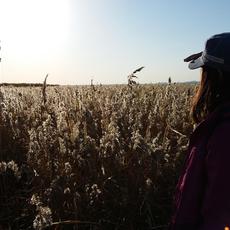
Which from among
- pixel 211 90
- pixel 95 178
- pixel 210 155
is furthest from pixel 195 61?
pixel 95 178

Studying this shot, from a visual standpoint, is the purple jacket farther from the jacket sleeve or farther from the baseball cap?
the baseball cap

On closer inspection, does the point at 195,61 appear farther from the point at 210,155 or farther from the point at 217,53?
the point at 210,155

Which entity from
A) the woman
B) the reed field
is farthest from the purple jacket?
the reed field

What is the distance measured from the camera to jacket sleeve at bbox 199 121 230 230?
1563mm

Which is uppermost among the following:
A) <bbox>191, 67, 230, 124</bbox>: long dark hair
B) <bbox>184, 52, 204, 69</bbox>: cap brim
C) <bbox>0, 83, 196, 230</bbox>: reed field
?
<bbox>184, 52, 204, 69</bbox>: cap brim

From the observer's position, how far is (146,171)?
3.52 m

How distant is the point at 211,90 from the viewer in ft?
5.84

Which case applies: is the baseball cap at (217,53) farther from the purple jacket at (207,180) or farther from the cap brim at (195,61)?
the purple jacket at (207,180)

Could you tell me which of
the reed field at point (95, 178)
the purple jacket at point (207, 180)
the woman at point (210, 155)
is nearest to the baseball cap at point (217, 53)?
the woman at point (210, 155)

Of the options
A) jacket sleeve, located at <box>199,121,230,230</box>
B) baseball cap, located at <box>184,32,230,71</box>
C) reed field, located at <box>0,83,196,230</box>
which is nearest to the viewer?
jacket sleeve, located at <box>199,121,230,230</box>

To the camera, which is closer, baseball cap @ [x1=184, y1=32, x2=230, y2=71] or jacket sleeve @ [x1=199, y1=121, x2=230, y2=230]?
jacket sleeve @ [x1=199, y1=121, x2=230, y2=230]

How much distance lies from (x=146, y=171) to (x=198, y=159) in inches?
72.6

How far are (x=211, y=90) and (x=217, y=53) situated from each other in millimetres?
145

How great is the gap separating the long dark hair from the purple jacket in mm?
71
